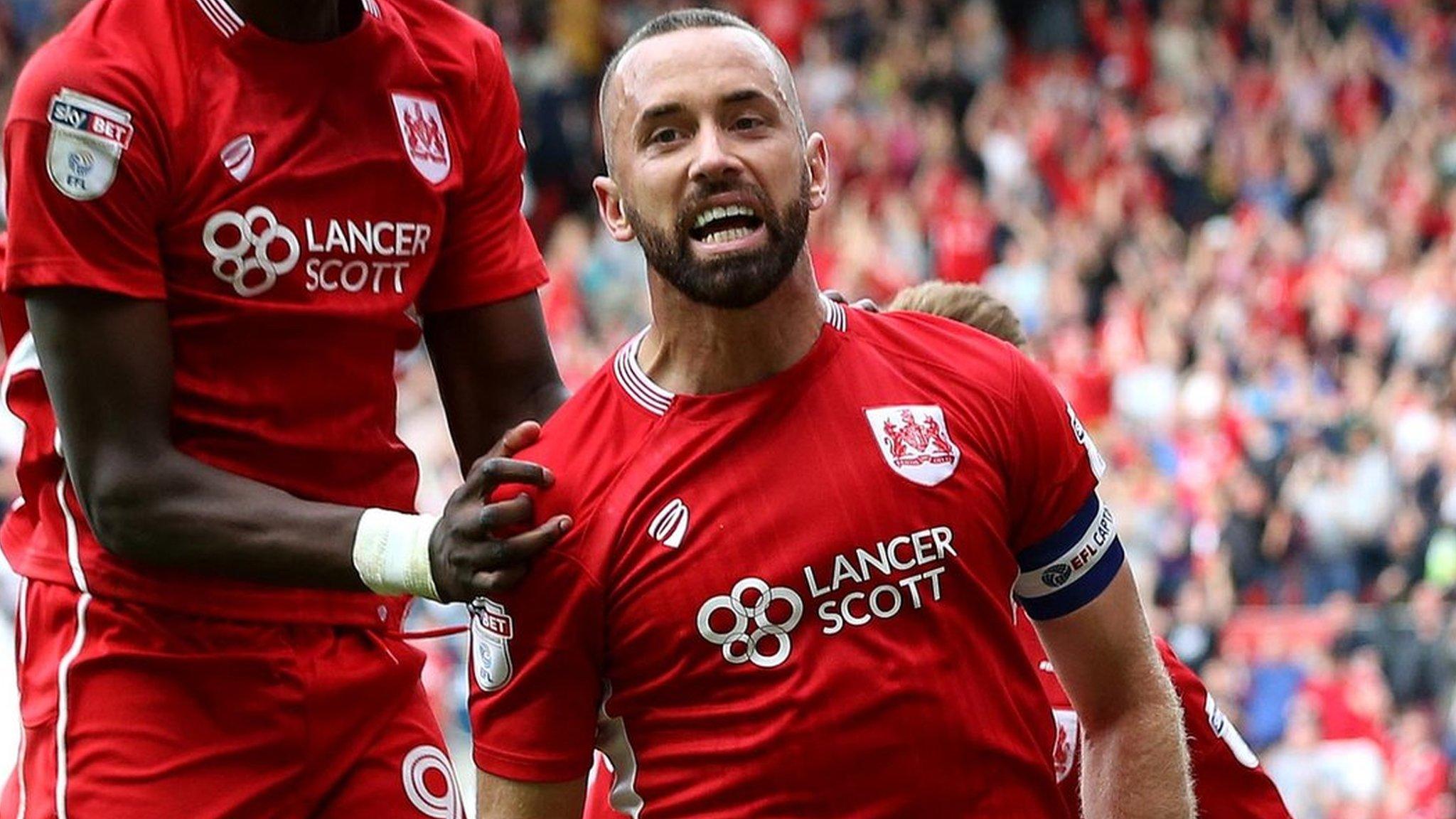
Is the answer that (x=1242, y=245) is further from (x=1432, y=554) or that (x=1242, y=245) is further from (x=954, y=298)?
(x=954, y=298)

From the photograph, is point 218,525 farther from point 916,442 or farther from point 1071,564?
point 1071,564

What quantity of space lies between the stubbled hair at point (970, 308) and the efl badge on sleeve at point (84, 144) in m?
1.71

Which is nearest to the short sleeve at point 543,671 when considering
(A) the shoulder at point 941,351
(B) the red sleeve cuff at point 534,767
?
(B) the red sleeve cuff at point 534,767

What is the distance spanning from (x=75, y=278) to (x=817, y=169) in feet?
3.87

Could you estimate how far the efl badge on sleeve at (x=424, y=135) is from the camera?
443cm

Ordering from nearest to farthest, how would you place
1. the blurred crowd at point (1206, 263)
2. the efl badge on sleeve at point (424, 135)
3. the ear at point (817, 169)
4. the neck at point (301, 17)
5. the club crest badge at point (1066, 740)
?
the ear at point (817, 169), the neck at point (301, 17), the efl badge on sleeve at point (424, 135), the club crest badge at point (1066, 740), the blurred crowd at point (1206, 263)

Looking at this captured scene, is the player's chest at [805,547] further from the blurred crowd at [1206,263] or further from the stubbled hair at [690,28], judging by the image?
the blurred crowd at [1206,263]

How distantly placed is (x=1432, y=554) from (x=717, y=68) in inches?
428

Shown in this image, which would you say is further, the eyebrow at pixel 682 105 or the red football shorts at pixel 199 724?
the red football shorts at pixel 199 724

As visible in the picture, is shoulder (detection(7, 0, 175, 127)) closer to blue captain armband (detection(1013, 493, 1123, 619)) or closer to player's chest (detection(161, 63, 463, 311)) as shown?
player's chest (detection(161, 63, 463, 311))

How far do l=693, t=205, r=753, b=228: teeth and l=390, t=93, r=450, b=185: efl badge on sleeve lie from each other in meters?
0.77

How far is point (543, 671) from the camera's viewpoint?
3812 mm

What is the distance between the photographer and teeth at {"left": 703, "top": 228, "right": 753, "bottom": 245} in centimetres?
384

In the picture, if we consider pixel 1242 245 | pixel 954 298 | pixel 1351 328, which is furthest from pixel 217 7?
pixel 1242 245
